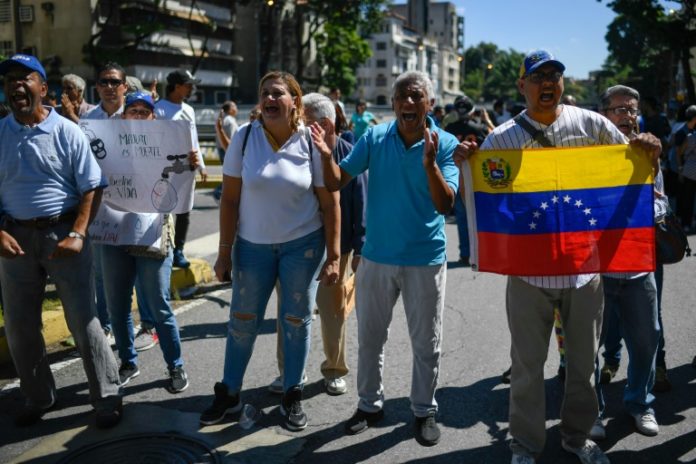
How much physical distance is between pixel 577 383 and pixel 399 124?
172 cm

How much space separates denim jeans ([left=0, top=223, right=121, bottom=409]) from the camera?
4.22 meters

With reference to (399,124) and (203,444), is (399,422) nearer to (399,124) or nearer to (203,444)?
(203,444)

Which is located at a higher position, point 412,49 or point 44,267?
point 412,49

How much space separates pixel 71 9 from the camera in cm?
3359

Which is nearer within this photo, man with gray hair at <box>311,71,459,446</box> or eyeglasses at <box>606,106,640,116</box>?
man with gray hair at <box>311,71,459,446</box>

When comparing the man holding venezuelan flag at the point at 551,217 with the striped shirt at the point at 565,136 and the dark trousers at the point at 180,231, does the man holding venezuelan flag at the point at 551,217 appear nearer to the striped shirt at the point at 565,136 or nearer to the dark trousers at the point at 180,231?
the striped shirt at the point at 565,136

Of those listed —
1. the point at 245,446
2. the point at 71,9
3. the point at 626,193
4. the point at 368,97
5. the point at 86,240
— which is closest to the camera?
the point at 626,193

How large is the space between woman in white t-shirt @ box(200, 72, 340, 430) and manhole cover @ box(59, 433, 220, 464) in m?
0.29

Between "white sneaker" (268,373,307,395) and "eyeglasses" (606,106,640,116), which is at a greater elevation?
"eyeglasses" (606,106,640,116)

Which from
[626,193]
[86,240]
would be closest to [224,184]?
[86,240]

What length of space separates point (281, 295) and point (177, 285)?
3.48 metres

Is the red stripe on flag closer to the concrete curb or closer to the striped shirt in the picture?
the striped shirt

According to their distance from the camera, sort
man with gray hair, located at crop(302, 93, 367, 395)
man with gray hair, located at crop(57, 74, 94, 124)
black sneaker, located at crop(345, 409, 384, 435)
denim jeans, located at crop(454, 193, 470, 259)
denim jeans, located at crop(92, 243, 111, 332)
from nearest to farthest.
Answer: black sneaker, located at crop(345, 409, 384, 435)
man with gray hair, located at crop(302, 93, 367, 395)
denim jeans, located at crop(92, 243, 111, 332)
man with gray hair, located at crop(57, 74, 94, 124)
denim jeans, located at crop(454, 193, 470, 259)

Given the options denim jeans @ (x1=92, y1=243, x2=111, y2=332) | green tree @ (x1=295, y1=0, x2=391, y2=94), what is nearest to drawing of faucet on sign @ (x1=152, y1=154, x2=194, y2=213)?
denim jeans @ (x1=92, y1=243, x2=111, y2=332)
